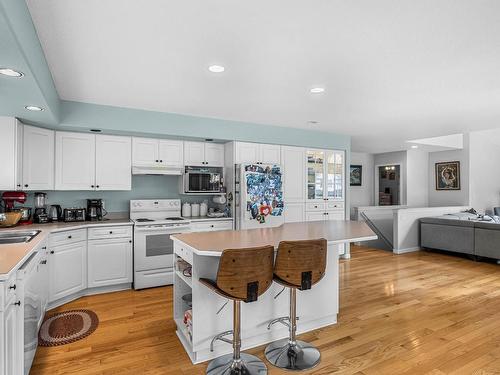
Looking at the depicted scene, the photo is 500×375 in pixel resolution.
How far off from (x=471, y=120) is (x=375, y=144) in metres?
2.62

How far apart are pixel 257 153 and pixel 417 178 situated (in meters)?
6.04

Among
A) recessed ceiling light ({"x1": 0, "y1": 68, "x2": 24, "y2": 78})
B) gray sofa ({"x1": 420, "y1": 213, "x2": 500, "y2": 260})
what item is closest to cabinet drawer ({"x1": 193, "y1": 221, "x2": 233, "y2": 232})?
recessed ceiling light ({"x1": 0, "y1": 68, "x2": 24, "y2": 78})

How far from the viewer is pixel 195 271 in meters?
2.33

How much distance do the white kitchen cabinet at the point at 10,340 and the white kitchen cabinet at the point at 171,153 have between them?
9.22ft

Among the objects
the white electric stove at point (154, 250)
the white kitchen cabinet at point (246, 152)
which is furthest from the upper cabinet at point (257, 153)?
the white electric stove at point (154, 250)

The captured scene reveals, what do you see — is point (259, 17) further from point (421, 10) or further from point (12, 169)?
point (12, 169)

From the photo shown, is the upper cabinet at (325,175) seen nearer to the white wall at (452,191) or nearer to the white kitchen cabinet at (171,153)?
the white kitchen cabinet at (171,153)

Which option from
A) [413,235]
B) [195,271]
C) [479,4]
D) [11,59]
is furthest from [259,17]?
[413,235]

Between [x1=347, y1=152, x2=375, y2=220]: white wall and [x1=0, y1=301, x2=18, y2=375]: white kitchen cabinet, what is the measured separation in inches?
324

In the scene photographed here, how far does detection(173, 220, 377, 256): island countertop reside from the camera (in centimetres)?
224

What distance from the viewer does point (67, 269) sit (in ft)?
11.6

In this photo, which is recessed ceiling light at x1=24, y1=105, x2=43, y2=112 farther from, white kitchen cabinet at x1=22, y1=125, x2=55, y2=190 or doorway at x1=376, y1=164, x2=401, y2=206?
doorway at x1=376, y1=164, x2=401, y2=206

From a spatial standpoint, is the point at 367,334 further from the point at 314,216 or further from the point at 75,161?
the point at 75,161

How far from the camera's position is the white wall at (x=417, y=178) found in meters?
8.48
